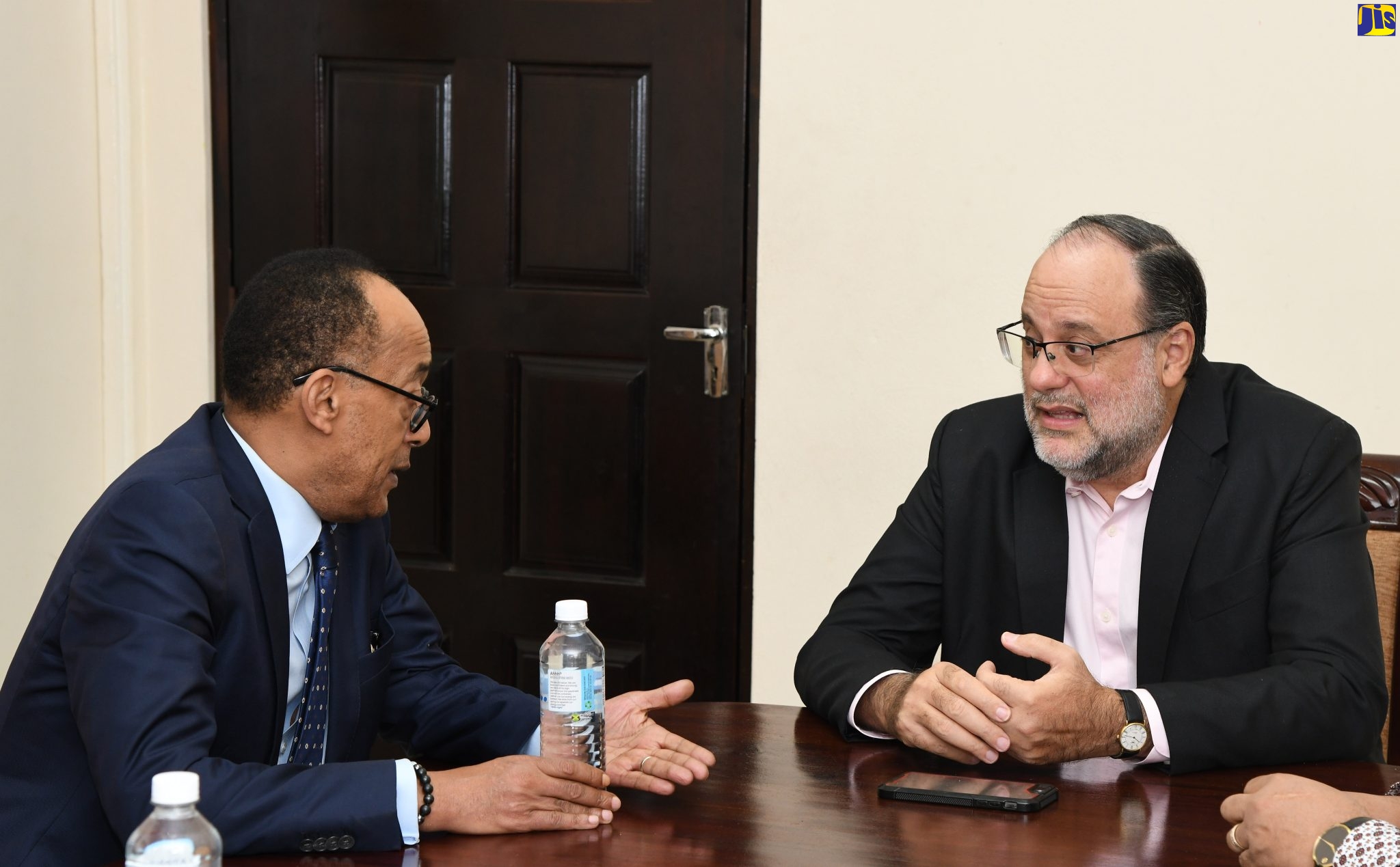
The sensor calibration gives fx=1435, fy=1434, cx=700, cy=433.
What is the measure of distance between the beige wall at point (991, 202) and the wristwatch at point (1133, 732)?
175 cm

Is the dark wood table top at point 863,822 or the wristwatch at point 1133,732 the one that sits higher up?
the wristwatch at point 1133,732

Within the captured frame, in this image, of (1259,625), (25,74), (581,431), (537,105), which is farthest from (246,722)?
(25,74)

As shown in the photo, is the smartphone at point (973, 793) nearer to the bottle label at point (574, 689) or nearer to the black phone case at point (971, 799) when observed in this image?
the black phone case at point (971, 799)

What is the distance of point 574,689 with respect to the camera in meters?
1.70

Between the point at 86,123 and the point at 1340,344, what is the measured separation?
3.38 m

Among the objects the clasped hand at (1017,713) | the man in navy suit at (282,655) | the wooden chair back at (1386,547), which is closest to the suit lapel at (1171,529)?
the wooden chair back at (1386,547)

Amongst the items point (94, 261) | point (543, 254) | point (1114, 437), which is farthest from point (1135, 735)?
point (94, 261)

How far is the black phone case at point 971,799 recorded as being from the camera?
1.69 m

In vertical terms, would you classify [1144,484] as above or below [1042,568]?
above

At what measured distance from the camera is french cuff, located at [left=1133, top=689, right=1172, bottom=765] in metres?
1.90

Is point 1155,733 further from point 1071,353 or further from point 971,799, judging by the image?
point 1071,353

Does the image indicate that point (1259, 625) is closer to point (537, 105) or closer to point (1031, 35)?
point (1031, 35)

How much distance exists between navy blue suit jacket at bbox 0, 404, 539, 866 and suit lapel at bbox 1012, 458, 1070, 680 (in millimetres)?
850

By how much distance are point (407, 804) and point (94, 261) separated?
3022 millimetres
